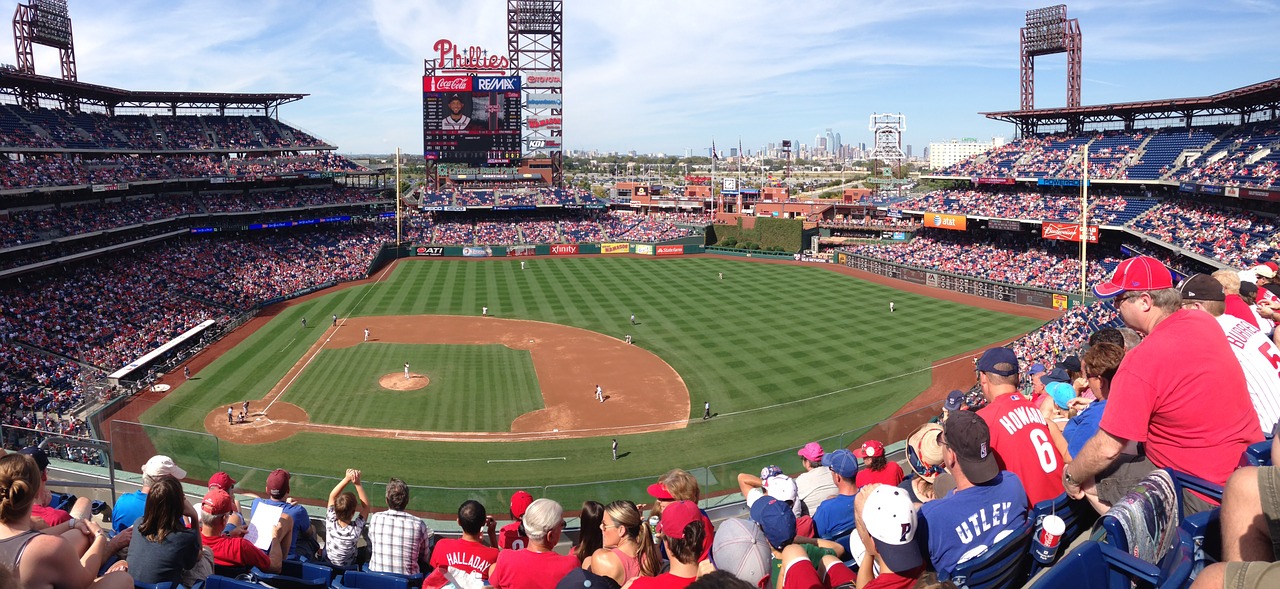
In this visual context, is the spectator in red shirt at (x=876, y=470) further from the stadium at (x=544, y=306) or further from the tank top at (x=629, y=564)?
the tank top at (x=629, y=564)

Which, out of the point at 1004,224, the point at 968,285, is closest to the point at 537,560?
the point at 968,285

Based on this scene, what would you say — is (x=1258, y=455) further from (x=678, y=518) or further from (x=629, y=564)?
(x=629, y=564)

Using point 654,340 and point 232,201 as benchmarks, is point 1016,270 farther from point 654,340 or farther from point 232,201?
point 232,201

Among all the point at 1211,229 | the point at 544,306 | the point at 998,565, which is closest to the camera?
the point at 998,565

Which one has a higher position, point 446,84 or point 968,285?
point 446,84

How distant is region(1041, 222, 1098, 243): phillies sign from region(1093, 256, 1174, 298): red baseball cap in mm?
43867

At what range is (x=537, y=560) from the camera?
18.0ft

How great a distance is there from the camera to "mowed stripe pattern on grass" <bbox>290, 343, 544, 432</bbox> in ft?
83.3

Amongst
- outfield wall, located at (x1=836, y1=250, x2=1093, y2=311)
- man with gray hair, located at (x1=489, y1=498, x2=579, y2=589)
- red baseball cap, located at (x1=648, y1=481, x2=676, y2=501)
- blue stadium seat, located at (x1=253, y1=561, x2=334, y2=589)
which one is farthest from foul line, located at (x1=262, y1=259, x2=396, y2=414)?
outfield wall, located at (x1=836, y1=250, x2=1093, y2=311)

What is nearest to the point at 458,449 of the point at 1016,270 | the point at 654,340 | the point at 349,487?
the point at 349,487

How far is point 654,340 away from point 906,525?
32.6 m

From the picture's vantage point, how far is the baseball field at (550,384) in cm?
2123

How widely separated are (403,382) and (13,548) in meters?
26.1

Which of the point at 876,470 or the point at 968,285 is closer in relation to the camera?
the point at 876,470
